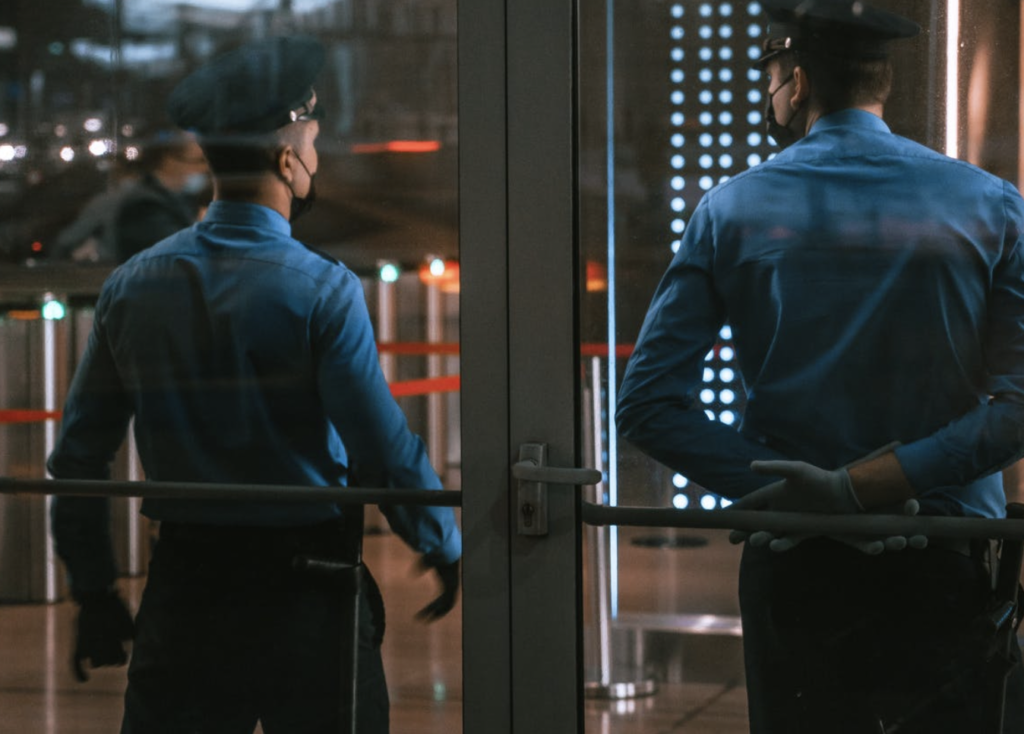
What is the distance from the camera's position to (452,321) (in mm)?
2396

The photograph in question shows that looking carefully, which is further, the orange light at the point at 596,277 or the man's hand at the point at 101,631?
the man's hand at the point at 101,631

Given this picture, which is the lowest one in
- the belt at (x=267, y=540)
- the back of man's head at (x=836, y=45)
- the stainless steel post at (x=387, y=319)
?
the belt at (x=267, y=540)

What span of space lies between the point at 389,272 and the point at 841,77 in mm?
872

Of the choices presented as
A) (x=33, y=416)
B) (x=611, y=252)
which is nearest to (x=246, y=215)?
(x=33, y=416)

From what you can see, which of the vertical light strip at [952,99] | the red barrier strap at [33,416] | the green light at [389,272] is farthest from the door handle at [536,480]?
the red barrier strap at [33,416]

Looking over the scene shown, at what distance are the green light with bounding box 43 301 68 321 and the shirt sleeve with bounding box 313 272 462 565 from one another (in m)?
0.53

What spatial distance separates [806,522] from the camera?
2201mm

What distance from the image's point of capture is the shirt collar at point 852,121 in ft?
7.19

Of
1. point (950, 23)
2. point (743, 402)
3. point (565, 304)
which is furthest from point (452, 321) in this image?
point (950, 23)

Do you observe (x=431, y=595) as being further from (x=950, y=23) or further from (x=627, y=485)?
(x=950, y=23)

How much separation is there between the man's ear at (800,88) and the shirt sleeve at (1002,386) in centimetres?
36

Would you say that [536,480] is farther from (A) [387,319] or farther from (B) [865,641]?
(B) [865,641]

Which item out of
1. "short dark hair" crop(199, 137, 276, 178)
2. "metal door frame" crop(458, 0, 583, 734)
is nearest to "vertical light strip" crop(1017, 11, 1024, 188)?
"metal door frame" crop(458, 0, 583, 734)

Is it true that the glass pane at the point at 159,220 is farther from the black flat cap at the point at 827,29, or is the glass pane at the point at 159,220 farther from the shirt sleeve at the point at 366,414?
the black flat cap at the point at 827,29
